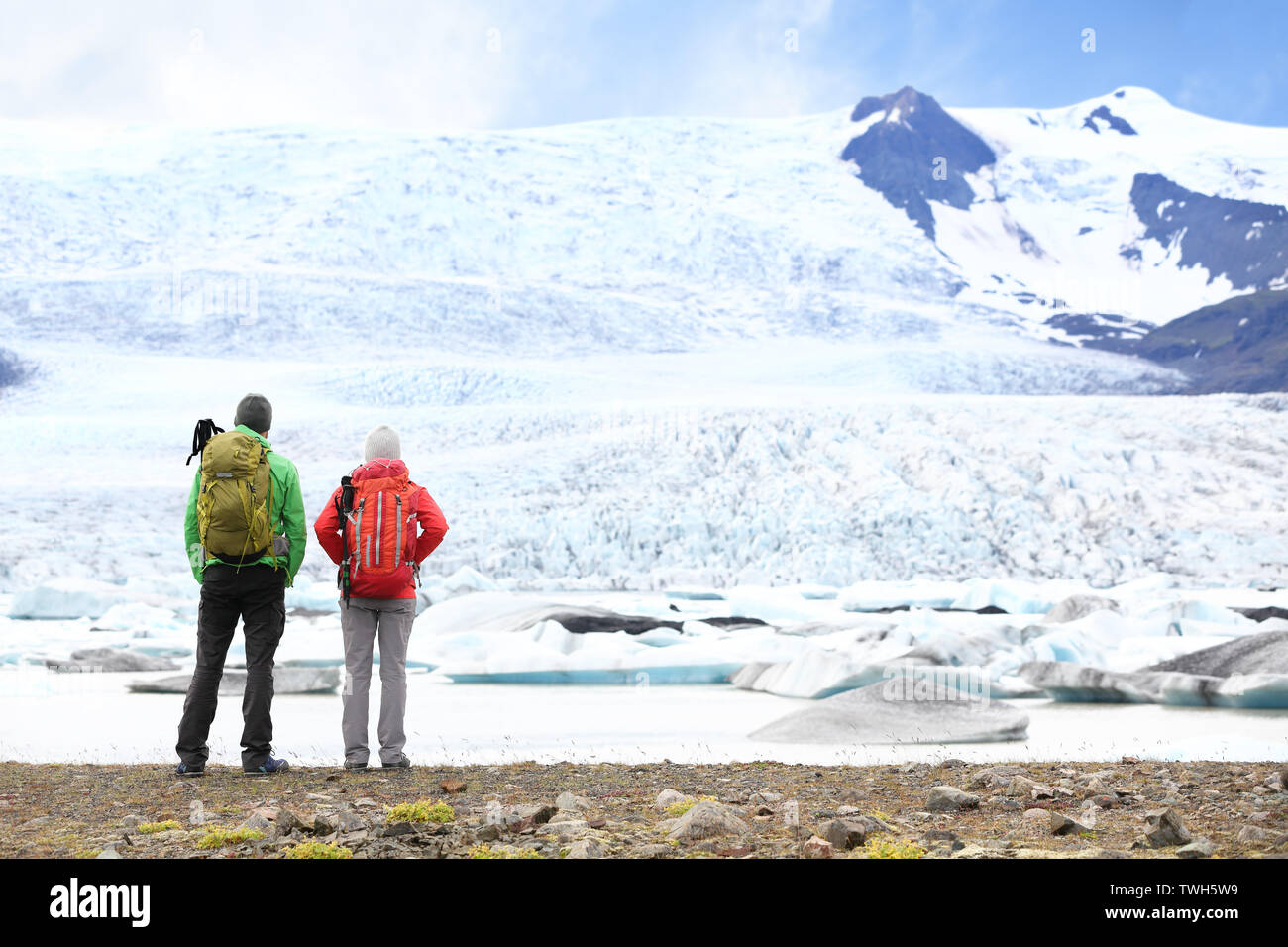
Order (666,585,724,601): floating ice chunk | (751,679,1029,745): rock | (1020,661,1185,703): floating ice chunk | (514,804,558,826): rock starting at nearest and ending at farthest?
(514,804,558,826): rock
(751,679,1029,745): rock
(1020,661,1185,703): floating ice chunk
(666,585,724,601): floating ice chunk

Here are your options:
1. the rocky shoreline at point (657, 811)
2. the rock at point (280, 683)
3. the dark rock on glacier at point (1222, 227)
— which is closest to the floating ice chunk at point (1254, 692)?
the rocky shoreline at point (657, 811)

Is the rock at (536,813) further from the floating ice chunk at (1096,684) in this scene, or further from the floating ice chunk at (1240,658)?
the floating ice chunk at (1240,658)

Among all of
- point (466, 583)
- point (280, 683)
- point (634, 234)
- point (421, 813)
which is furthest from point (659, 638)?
point (634, 234)

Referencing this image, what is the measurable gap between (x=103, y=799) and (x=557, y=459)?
1724cm

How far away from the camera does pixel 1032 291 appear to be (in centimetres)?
5841

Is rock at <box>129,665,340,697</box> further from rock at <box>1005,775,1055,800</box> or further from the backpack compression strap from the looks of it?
rock at <box>1005,775,1055,800</box>

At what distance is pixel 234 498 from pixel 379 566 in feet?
1.79

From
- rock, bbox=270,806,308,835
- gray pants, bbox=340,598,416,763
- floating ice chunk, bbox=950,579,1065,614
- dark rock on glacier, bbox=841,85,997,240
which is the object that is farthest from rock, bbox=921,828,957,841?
dark rock on glacier, bbox=841,85,997,240

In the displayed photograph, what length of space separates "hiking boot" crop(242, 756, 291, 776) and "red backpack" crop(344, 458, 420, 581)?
0.71 m

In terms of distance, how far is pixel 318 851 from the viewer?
254 cm

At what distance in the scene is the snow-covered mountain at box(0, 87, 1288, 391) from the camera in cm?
4062
